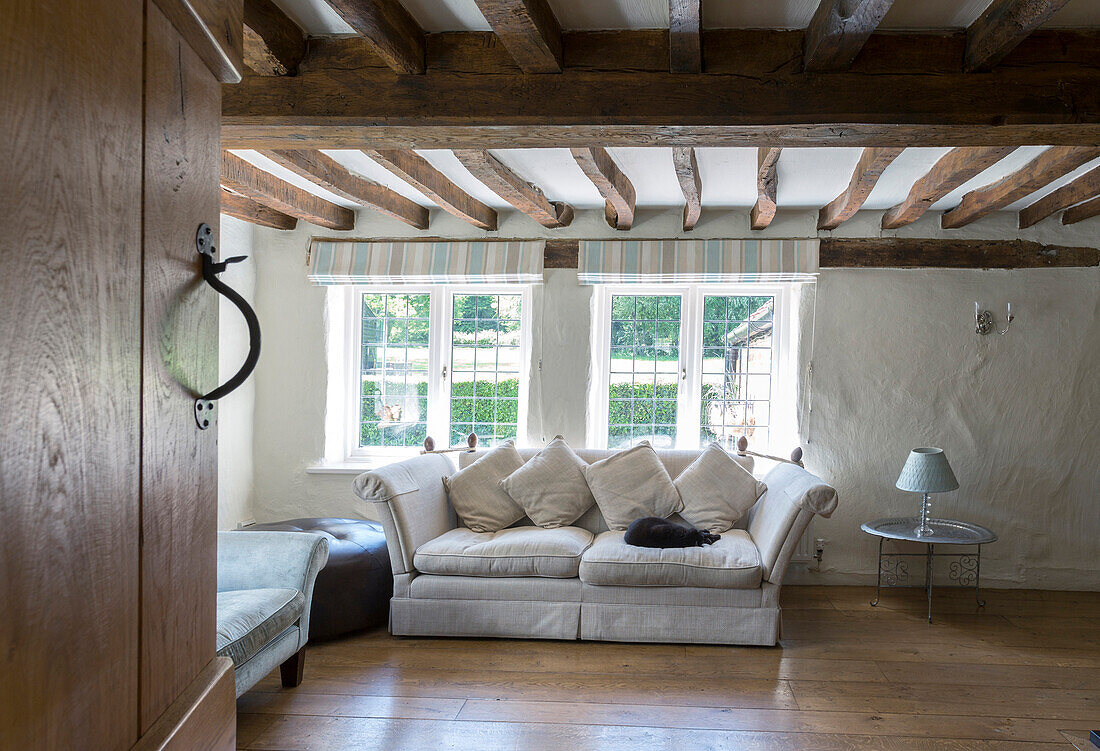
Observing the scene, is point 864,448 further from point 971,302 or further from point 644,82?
point 644,82

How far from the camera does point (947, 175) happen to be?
339 centimetres

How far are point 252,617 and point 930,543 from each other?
3373 millimetres

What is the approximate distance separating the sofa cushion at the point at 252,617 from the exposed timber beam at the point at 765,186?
2.54 m

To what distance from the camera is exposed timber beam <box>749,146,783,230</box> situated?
323 centimetres

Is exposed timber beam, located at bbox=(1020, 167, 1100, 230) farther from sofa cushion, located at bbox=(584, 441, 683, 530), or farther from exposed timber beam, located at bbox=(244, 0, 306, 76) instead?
exposed timber beam, located at bbox=(244, 0, 306, 76)

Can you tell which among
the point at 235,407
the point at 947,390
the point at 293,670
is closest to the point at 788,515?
the point at 947,390

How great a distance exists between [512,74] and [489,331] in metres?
2.83

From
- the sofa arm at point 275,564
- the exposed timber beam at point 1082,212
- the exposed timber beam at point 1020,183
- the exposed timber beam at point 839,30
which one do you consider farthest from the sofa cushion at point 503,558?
the exposed timber beam at point 1082,212

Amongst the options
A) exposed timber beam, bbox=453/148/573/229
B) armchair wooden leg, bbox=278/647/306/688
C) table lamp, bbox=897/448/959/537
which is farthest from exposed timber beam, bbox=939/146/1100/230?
armchair wooden leg, bbox=278/647/306/688

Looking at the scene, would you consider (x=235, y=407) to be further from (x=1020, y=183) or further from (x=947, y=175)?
(x=1020, y=183)

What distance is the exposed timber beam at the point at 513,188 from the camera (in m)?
3.24

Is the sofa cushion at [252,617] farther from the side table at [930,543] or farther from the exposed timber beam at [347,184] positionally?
the side table at [930,543]

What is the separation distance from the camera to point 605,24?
235 cm

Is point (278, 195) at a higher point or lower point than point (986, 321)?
higher
